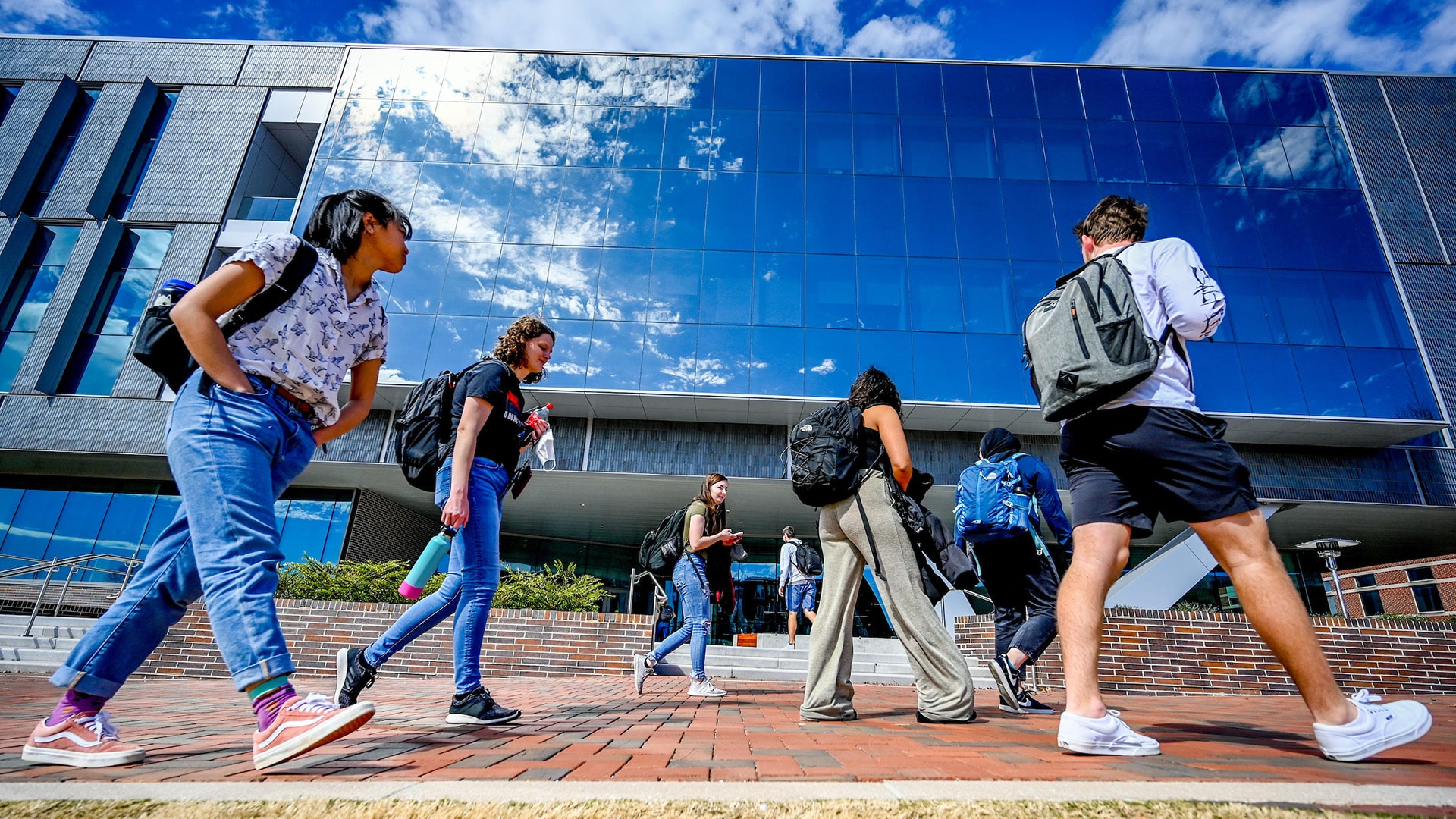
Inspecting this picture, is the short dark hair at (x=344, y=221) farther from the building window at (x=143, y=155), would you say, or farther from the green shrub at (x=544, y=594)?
the building window at (x=143, y=155)

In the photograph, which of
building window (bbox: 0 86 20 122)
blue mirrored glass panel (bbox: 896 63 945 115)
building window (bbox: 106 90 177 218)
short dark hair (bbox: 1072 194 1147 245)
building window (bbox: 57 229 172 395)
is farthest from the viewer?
building window (bbox: 0 86 20 122)

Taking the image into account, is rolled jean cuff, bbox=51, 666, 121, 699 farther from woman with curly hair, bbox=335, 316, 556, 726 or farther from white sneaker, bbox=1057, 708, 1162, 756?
white sneaker, bbox=1057, 708, 1162, 756

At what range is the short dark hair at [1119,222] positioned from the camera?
2633 millimetres

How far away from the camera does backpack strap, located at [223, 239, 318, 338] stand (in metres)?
1.93

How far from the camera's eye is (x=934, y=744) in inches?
90.0

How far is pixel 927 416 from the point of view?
1602 cm

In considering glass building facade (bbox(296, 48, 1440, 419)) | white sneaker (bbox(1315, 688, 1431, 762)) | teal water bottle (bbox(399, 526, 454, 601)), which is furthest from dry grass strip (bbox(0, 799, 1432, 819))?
glass building facade (bbox(296, 48, 1440, 419))

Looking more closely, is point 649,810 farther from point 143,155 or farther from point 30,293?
point 143,155

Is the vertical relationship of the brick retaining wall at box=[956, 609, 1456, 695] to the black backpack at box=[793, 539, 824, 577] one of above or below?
below

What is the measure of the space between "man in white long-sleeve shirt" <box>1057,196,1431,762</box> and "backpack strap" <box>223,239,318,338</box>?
2.60 meters

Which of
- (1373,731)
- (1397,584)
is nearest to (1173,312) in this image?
(1373,731)

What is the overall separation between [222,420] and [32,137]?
2802cm

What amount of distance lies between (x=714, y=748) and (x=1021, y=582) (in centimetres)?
280

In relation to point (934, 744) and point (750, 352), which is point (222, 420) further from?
point (750, 352)
